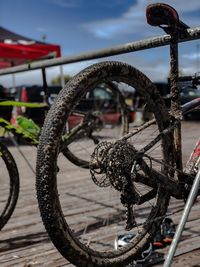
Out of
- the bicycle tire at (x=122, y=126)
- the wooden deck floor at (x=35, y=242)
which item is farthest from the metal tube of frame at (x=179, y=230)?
the bicycle tire at (x=122, y=126)

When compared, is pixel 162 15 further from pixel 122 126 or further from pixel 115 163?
pixel 122 126

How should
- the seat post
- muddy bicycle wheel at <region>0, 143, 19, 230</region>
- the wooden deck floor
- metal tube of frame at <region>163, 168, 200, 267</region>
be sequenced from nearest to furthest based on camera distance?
metal tube of frame at <region>163, 168, 200, 267</region>, the seat post, the wooden deck floor, muddy bicycle wheel at <region>0, 143, 19, 230</region>

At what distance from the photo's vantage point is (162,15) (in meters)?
2.44

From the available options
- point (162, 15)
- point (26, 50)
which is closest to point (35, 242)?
point (162, 15)

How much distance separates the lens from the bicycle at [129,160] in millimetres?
1993

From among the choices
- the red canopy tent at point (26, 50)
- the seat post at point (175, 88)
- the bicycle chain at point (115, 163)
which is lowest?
the bicycle chain at point (115, 163)

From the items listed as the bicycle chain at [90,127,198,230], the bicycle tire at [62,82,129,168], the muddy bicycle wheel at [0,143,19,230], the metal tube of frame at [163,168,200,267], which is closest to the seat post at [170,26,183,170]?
the bicycle chain at [90,127,198,230]

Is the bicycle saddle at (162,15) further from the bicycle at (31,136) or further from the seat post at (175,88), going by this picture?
the bicycle at (31,136)

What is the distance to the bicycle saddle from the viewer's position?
95.2 inches

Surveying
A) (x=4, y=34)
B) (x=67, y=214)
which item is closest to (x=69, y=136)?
(x=67, y=214)

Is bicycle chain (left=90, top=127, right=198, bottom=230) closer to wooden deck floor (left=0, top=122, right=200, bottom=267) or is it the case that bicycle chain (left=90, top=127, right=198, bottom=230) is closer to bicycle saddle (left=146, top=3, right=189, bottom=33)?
bicycle saddle (left=146, top=3, right=189, bottom=33)

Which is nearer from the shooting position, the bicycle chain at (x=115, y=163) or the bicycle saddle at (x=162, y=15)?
the bicycle chain at (x=115, y=163)

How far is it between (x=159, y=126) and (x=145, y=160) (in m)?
0.24

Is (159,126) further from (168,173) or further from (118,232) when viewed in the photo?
(118,232)
